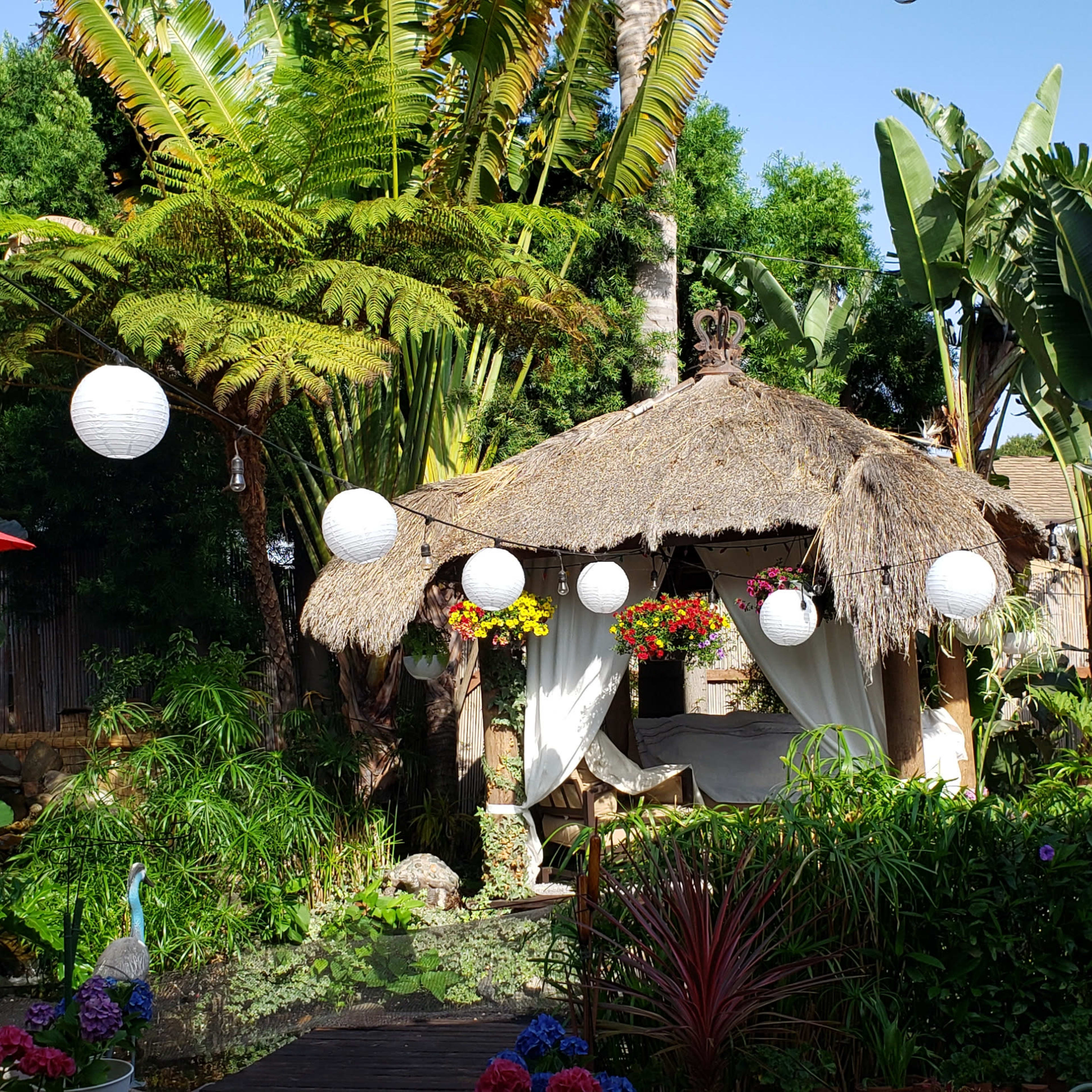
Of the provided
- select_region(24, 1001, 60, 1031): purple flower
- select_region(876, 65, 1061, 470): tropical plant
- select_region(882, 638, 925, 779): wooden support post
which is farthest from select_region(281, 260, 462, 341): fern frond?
select_region(876, 65, 1061, 470): tropical plant

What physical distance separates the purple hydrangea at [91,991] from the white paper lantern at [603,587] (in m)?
3.52

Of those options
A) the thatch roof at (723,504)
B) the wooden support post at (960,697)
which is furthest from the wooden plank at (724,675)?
the thatch roof at (723,504)

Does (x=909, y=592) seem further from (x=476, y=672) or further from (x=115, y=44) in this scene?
(x=115, y=44)

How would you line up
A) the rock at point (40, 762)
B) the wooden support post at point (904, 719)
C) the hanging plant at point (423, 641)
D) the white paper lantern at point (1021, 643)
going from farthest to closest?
the rock at point (40, 762)
the white paper lantern at point (1021, 643)
the hanging plant at point (423, 641)
the wooden support post at point (904, 719)

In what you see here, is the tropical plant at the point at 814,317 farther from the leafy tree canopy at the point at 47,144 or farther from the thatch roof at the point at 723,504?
the leafy tree canopy at the point at 47,144

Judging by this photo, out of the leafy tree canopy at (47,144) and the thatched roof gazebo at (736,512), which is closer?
the thatched roof gazebo at (736,512)

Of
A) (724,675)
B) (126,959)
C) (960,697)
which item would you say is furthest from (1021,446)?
(126,959)

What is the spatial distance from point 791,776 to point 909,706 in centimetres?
88

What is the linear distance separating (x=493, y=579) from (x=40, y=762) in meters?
5.25

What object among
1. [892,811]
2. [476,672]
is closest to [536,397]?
[476,672]

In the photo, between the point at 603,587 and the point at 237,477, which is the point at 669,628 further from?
the point at 237,477

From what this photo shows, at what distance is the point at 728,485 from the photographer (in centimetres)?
693

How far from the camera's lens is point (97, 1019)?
140 inches

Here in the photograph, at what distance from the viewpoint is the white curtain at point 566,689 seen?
24.2 ft
